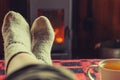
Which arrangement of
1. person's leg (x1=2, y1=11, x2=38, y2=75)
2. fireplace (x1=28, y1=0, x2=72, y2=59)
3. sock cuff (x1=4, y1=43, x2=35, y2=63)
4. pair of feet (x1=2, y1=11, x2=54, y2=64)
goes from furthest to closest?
fireplace (x1=28, y1=0, x2=72, y2=59) < pair of feet (x1=2, y1=11, x2=54, y2=64) < sock cuff (x1=4, y1=43, x2=35, y2=63) < person's leg (x1=2, y1=11, x2=38, y2=75)

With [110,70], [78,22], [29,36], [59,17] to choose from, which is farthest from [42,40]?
[78,22]

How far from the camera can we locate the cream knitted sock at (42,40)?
0.81 meters

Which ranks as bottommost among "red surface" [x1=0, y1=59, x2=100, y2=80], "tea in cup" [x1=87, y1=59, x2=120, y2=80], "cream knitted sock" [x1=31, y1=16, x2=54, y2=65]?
"red surface" [x1=0, y1=59, x2=100, y2=80]

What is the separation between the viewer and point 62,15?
2068 millimetres

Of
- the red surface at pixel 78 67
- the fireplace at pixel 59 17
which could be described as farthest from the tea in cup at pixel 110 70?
the fireplace at pixel 59 17

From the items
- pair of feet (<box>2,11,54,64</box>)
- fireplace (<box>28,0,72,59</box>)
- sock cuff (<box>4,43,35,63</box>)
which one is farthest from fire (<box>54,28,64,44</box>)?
sock cuff (<box>4,43,35,63</box>)

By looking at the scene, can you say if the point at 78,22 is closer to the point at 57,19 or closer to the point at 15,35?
the point at 57,19

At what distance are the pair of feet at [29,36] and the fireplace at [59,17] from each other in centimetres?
95

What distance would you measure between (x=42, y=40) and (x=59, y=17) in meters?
1.11

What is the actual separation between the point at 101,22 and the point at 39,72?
190cm

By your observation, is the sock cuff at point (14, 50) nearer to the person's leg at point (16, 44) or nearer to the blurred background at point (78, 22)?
the person's leg at point (16, 44)

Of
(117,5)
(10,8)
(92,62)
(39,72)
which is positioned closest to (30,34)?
(92,62)

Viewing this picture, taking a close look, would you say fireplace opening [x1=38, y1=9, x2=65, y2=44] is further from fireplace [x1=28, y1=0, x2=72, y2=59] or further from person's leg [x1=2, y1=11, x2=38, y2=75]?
person's leg [x1=2, y1=11, x2=38, y2=75]

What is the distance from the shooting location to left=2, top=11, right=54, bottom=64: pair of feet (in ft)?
2.59
